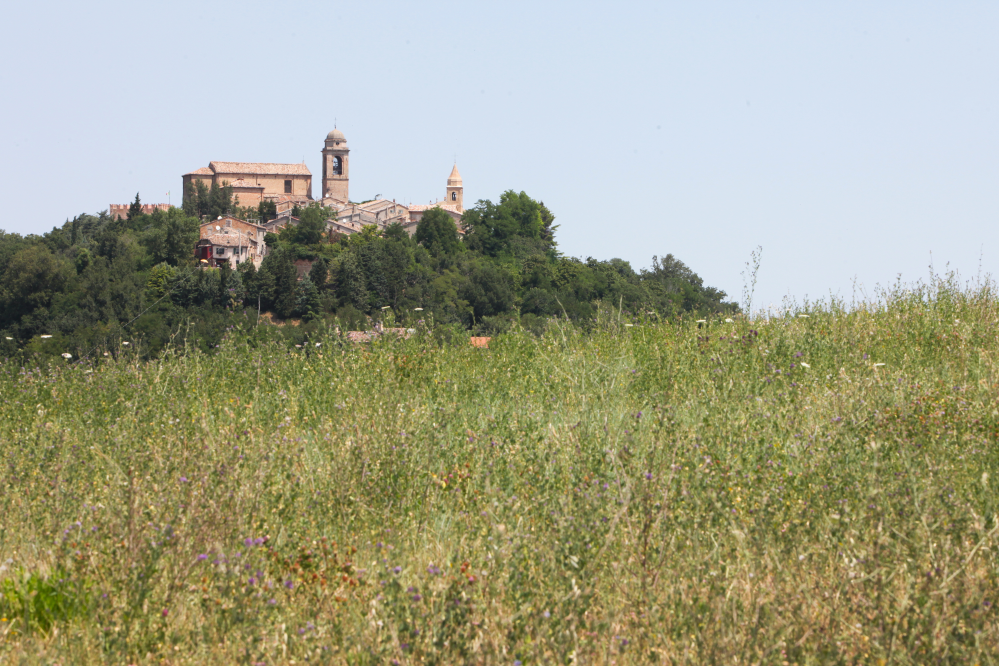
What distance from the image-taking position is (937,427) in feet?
12.0

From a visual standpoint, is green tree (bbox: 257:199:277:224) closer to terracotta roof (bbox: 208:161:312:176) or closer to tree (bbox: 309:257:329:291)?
terracotta roof (bbox: 208:161:312:176)

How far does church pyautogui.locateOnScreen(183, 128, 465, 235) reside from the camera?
106062 mm

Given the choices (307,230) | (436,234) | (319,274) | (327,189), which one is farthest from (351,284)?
(327,189)

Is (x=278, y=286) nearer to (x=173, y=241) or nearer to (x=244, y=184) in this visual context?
(x=173, y=241)

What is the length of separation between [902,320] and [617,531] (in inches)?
180

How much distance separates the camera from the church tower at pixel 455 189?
129300 millimetres

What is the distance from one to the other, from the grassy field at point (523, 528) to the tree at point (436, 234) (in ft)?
286

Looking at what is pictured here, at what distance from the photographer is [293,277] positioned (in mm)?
74938

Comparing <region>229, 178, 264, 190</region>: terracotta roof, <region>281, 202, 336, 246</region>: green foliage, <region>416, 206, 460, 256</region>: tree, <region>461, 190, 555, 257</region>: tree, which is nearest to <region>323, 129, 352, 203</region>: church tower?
<region>229, 178, 264, 190</region>: terracotta roof

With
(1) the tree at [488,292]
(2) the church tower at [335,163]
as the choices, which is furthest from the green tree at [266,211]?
(1) the tree at [488,292]

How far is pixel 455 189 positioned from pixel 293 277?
191 feet

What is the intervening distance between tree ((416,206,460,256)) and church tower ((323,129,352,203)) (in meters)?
35.5

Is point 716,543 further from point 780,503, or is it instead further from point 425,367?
point 425,367

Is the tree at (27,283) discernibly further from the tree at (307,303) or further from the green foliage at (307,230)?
the green foliage at (307,230)
